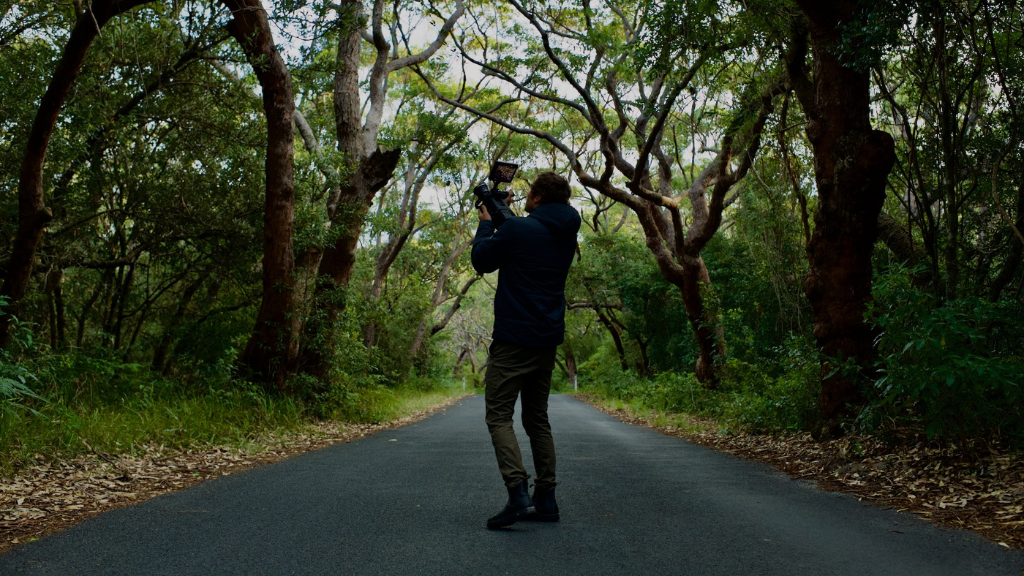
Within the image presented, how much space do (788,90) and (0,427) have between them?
923cm

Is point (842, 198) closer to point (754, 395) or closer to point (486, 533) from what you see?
point (754, 395)

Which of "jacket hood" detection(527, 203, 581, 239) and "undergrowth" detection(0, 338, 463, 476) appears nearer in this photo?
"jacket hood" detection(527, 203, 581, 239)

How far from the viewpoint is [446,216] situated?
27.0m

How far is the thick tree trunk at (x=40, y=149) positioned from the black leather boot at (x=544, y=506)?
5.96 meters

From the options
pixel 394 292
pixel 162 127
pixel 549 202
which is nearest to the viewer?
pixel 549 202

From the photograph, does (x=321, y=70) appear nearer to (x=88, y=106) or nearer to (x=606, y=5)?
(x=88, y=106)

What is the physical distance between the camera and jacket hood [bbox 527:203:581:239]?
14.7ft

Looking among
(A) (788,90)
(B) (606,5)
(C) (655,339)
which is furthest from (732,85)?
(C) (655,339)

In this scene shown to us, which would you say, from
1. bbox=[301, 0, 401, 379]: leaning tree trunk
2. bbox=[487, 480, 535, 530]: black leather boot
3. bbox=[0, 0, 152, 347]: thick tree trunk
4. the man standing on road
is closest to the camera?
the man standing on road

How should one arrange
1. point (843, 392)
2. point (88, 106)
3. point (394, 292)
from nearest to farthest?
point (843, 392) < point (88, 106) < point (394, 292)

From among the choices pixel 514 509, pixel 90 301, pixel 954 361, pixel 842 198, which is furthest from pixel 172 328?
pixel 954 361

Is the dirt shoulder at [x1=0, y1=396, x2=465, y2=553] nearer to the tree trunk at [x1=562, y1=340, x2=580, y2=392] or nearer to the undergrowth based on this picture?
the undergrowth

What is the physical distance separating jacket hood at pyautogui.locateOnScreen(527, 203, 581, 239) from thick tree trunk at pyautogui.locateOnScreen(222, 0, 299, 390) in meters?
6.41

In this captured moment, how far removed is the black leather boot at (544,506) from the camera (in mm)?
4246
